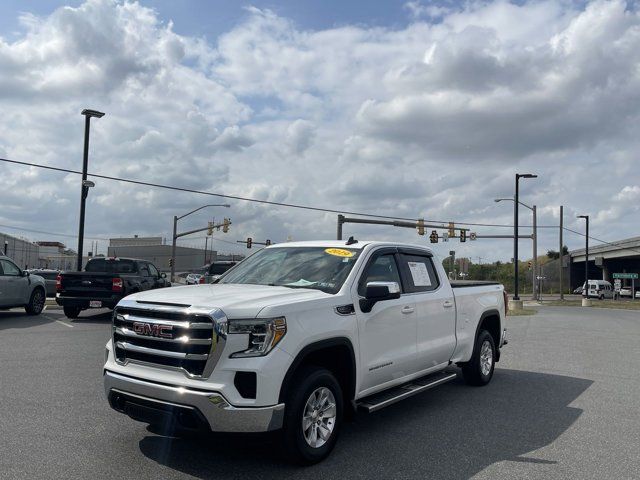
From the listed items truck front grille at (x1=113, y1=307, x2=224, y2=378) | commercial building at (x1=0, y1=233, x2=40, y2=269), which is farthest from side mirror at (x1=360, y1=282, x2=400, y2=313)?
commercial building at (x1=0, y1=233, x2=40, y2=269)

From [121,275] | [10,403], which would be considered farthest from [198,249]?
[10,403]

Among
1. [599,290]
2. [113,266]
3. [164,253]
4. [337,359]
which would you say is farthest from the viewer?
[164,253]

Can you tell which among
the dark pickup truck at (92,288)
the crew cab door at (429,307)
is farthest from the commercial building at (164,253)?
the crew cab door at (429,307)

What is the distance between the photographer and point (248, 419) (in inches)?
167

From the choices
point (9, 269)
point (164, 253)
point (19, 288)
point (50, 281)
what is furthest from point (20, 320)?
point (164, 253)

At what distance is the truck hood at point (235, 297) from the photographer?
444 cm

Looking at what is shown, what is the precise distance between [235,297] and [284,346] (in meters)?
0.64

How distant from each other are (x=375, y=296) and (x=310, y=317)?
0.77m

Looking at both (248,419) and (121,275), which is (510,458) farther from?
(121,275)

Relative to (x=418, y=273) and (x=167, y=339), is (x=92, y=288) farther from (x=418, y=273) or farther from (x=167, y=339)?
(x=167, y=339)

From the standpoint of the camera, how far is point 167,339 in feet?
14.9

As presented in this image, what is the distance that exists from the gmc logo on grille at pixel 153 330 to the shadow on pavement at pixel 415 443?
0.89 meters

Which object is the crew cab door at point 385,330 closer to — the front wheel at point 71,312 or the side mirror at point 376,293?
the side mirror at point 376,293

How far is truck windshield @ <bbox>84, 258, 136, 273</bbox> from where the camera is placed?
16.8 meters
